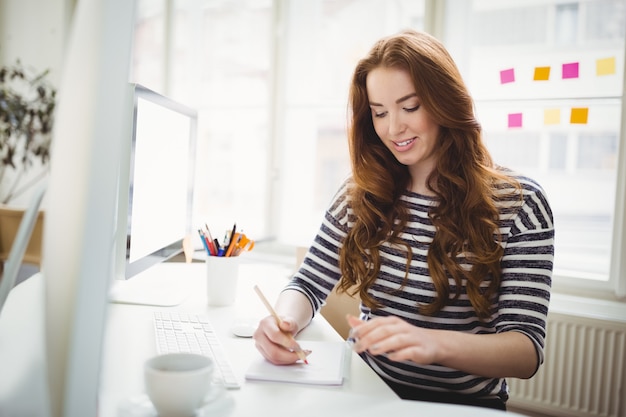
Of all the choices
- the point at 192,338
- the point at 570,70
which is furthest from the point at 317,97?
the point at 192,338

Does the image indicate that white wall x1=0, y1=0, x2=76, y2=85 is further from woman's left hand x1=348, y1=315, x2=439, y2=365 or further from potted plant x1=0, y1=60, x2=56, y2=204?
woman's left hand x1=348, y1=315, x2=439, y2=365

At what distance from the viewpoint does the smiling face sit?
1101 mm

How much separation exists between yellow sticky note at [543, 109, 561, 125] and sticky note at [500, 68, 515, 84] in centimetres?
19

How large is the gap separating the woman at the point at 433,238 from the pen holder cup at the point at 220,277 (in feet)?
0.56

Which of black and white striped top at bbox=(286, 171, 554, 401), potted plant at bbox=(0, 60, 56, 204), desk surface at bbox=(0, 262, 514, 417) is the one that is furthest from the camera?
potted plant at bbox=(0, 60, 56, 204)

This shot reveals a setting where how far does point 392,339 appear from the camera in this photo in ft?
2.42

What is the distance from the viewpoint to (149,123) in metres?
1.07

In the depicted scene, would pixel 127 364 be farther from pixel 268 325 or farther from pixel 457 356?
pixel 457 356

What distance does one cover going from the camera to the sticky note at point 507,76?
2174 millimetres

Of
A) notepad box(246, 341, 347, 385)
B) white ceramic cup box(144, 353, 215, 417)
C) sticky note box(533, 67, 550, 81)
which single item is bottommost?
notepad box(246, 341, 347, 385)

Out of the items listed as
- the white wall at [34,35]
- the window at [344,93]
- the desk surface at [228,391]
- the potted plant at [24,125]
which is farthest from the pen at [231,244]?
the white wall at [34,35]

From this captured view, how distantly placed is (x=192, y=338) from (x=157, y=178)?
39 cm

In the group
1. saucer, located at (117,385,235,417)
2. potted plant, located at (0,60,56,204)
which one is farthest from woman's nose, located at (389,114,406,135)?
potted plant, located at (0,60,56,204)

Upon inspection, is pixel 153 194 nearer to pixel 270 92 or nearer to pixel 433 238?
pixel 433 238
